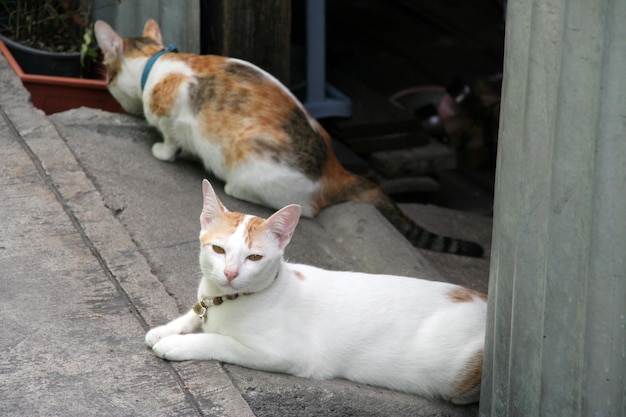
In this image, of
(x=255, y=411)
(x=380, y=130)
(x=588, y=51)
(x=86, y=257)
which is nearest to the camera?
(x=588, y=51)

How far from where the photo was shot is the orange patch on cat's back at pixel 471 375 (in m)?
3.50

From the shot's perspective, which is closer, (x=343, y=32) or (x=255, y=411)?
(x=255, y=411)

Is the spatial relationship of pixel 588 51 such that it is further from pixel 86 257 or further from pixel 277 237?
pixel 86 257

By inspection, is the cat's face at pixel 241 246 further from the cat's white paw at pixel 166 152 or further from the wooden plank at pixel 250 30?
the wooden plank at pixel 250 30

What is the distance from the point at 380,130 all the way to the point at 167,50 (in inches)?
90.2

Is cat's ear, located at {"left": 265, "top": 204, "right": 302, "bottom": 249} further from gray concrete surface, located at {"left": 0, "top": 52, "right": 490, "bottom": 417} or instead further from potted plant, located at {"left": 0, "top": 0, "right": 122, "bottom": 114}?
potted plant, located at {"left": 0, "top": 0, "right": 122, "bottom": 114}

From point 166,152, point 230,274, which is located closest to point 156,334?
point 230,274

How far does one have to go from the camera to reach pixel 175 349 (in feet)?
11.0

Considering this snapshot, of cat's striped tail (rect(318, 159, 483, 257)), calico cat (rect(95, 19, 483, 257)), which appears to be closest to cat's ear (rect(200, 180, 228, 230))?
calico cat (rect(95, 19, 483, 257))

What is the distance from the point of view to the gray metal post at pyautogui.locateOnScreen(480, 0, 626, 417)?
8.69ft

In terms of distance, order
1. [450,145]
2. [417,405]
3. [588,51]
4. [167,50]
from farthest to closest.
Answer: [450,145] → [167,50] → [417,405] → [588,51]

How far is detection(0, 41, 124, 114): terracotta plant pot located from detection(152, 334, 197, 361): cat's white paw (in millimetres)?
2624

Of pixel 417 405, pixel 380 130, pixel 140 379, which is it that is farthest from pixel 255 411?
pixel 380 130

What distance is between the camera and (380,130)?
720 cm
